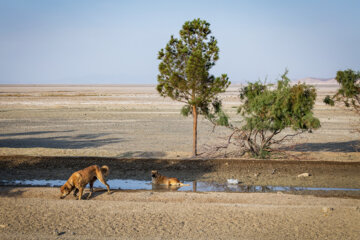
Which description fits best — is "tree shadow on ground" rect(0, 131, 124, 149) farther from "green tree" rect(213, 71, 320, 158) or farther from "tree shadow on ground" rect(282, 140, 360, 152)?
"tree shadow on ground" rect(282, 140, 360, 152)

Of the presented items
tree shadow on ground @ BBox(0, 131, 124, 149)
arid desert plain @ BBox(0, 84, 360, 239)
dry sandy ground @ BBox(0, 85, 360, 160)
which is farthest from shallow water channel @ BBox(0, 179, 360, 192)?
tree shadow on ground @ BBox(0, 131, 124, 149)

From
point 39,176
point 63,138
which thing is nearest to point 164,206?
point 39,176

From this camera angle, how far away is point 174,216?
31.0 ft

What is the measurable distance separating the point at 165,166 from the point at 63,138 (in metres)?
10.8

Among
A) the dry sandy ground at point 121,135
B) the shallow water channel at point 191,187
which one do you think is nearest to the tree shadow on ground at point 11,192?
the shallow water channel at point 191,187

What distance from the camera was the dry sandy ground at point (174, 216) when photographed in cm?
835

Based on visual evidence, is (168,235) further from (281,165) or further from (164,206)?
(281,165)

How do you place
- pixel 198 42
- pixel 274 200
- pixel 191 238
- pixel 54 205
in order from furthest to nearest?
pixel 198 42
pixel 274 200
pixel 54 205
pixel 191 238

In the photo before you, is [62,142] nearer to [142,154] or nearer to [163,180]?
[142,154]

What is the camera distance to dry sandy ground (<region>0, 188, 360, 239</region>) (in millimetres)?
8352

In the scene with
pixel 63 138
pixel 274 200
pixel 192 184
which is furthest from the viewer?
pixel 63 138

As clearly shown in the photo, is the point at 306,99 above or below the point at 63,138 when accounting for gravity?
above

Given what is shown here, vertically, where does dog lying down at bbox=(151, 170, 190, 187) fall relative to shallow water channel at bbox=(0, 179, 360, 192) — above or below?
above

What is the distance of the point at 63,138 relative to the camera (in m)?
23.8
